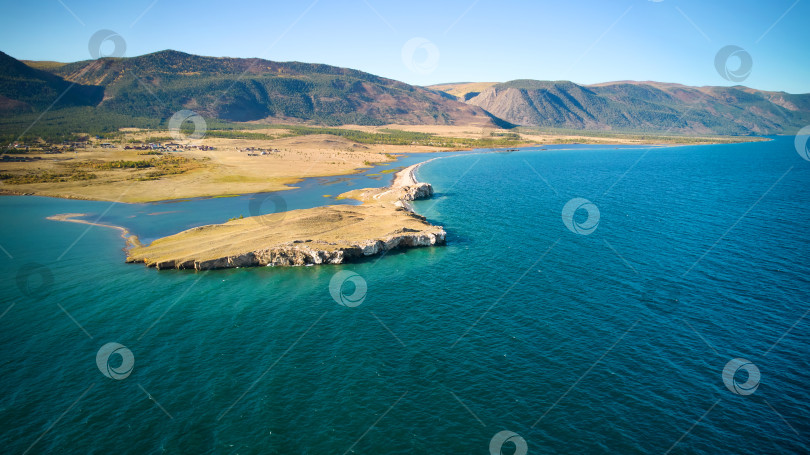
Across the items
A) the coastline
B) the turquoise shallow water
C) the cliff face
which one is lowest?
the turquoise shallow water

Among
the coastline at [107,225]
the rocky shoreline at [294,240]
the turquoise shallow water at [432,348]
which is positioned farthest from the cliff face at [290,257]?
the coastline at [107,225]

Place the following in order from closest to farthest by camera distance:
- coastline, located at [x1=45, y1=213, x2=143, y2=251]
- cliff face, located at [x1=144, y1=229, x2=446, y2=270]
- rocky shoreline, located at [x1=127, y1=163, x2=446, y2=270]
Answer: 1. cliff face, located at [x1=144, y1=229, x2=446, y2=270]
2. rocky shoreline, located at [x1=127, y1=163, x2=446, y2=270]
3. coastline, located at [x1=45, y1=213, x2=143, y2=251]

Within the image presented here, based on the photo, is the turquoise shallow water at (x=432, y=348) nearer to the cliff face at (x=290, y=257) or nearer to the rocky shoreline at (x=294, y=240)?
the cliff face at (x=290, y=257)

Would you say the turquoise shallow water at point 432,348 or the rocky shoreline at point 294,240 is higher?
the rocky shoreline at point 294,240

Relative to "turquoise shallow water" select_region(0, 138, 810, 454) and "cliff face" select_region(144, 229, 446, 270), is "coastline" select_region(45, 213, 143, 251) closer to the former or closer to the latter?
"turquoise shallow water" select_region(0, 138, 810, 454)

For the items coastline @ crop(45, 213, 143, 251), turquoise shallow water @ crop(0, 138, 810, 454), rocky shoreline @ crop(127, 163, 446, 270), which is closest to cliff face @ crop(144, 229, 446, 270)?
rocky shoreline @ crop(127, 163, 446, 270)

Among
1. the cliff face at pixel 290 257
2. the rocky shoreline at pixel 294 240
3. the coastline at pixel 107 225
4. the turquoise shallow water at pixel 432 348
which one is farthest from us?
the coastline at pixel 107 225
